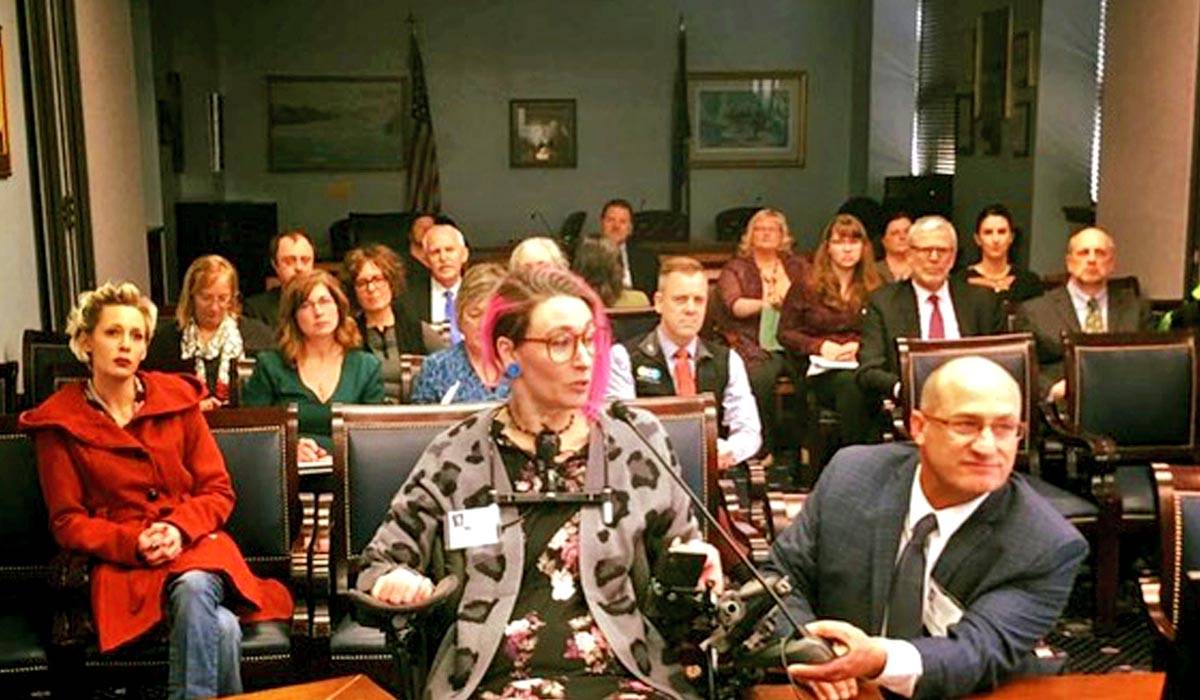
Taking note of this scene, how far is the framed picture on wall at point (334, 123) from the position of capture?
12.2 metres

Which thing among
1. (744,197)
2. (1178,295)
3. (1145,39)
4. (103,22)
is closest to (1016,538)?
(1178,295)

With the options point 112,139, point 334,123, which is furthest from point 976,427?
point 334,123

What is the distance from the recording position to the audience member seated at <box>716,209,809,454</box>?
6.27m

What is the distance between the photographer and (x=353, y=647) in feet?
11.1

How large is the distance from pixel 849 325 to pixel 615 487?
12.3 ft

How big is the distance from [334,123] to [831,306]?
720 cm

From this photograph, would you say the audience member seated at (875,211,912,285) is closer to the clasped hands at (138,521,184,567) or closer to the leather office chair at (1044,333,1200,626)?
the leather office chair at (1044,333,1200,626)

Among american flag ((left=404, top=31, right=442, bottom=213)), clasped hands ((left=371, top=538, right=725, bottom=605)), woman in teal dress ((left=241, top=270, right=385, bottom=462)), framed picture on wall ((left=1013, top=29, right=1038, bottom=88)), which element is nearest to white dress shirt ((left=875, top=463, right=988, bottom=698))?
clasped hands ((left=371, top=538, right=725, bottom=605))

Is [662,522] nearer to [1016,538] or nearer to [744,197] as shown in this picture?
[1016,538]

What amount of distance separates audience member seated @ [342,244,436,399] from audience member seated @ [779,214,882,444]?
1.69 m

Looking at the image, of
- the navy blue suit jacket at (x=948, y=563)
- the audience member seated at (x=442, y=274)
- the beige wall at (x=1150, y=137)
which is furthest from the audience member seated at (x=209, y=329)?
the beige wall at (x=1150, y=137)

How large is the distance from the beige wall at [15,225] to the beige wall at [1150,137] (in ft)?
16.2

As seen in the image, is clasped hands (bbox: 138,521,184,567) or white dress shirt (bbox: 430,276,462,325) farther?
white dress shirt (bbox: 430,276,462,325)

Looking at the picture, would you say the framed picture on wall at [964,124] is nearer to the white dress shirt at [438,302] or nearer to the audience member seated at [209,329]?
the white dress shirt at [438,302]
